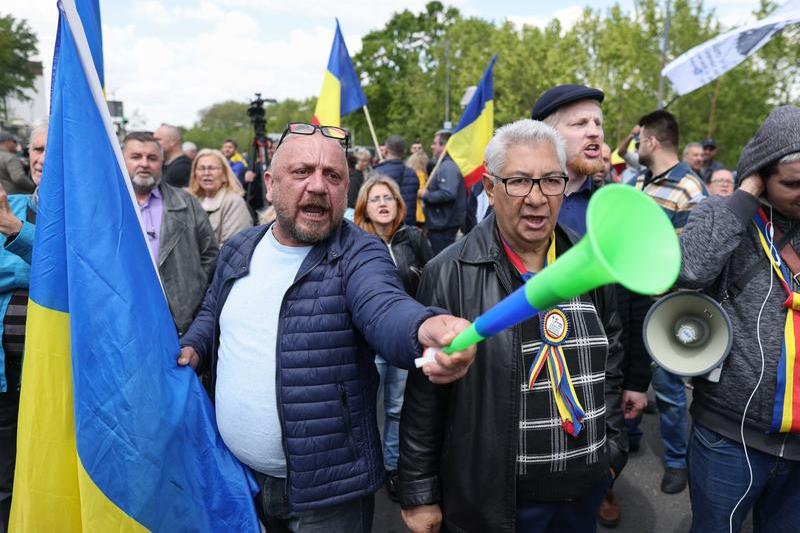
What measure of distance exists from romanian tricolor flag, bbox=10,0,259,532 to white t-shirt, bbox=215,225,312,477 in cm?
11

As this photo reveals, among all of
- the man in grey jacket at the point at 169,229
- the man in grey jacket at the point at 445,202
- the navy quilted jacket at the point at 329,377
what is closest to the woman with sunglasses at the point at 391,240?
the man in grey jacket at the point at 169,229

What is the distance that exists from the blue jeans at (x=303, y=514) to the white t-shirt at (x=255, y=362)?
7cm

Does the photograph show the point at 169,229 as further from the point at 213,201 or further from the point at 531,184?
the point at 531,184

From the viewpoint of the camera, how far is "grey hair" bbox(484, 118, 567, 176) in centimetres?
183

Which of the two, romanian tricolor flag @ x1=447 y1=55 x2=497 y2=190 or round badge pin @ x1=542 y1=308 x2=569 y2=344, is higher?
romanian tricolor flag @ x1=447 y1=55 x2=497 y2=190

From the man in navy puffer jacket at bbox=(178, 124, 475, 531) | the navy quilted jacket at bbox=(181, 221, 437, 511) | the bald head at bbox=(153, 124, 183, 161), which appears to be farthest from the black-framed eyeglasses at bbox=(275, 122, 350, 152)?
the bald head at bbox=(153, 124, 183, 161)

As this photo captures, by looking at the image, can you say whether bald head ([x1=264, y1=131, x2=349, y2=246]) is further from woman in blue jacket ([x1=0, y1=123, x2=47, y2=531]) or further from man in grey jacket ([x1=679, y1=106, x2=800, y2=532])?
man in grey jacket ([x1=679, y1=106, x2=800, y2=532])

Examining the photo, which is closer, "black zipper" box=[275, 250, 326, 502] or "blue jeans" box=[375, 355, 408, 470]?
"black zipper" box=[275, 250, 326, 502]

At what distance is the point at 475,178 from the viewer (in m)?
6.37

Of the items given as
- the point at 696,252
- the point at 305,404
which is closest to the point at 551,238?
the point at 696,252

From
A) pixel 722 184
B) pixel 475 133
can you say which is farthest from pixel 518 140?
pixel 722 184

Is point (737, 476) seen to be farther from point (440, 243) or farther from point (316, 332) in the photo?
point (440, 243)

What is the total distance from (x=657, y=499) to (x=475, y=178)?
151 inches

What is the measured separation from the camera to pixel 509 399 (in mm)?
1741
